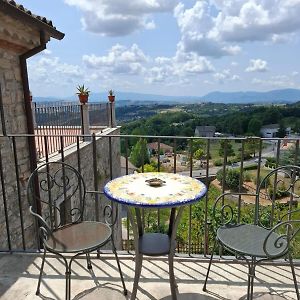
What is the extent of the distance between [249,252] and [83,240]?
111cm

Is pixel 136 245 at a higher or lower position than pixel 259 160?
lower

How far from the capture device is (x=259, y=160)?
250 centimetres

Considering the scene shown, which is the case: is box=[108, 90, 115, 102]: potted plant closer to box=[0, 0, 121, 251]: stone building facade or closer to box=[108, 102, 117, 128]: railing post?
box=[108, 102, 117, 128]: railing post

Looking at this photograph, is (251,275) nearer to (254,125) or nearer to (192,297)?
(192,297)

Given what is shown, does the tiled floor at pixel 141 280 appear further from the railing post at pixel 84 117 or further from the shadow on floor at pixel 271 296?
the railing post at pixel 84 117

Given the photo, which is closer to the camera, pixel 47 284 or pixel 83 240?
pixel 83 240

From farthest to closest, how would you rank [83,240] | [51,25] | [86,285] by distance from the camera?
[51,25], [86,285], [83,240]

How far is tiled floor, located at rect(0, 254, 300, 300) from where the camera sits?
7.55 feet

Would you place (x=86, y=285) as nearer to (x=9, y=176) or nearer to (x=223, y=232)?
(x=223, y=232)

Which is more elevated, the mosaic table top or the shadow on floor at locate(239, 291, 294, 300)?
the mosaic table top

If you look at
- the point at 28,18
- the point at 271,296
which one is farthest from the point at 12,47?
the point at 271,296

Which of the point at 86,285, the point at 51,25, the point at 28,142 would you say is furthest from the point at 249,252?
the point at 51,25

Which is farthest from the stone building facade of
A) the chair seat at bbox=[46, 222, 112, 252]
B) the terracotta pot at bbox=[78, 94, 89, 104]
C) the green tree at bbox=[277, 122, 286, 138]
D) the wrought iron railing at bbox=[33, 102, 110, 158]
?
the green tree at bbox=[277, 122, 286, 138]

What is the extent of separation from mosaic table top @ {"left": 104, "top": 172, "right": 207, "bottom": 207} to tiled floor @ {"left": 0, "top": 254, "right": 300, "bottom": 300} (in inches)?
34.5
